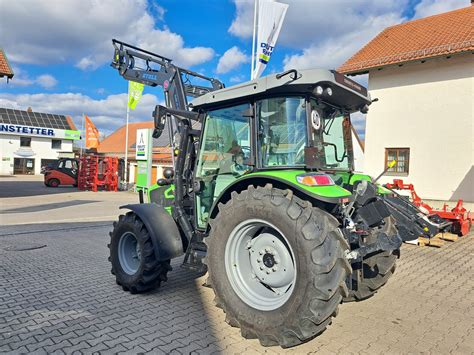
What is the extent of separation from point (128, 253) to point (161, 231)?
0.84 m

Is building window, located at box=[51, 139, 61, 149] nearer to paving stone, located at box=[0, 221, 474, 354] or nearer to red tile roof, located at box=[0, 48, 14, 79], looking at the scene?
red tile roof, located at box=[0, 48, 14, 79]

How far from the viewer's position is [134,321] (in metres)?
3.63

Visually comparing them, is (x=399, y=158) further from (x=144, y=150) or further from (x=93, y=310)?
(x=93, y=310)

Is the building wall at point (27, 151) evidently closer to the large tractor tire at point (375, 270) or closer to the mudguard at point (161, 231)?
the mudguard at point (161, 231)

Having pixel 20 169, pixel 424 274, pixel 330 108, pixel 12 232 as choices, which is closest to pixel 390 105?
pixel 424 274

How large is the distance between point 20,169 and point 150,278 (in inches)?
1749

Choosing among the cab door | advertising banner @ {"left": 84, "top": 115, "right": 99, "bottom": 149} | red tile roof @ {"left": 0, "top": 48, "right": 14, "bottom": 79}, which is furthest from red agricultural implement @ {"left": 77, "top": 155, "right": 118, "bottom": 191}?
the cab door

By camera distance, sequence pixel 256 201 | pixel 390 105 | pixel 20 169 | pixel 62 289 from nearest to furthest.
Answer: pixel 256 201 → pixel 62 289 → pixel 390 105 → pixel 20 169

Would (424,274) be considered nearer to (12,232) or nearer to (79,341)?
(79,341)

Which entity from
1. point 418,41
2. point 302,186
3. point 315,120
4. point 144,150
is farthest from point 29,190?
point 302,186

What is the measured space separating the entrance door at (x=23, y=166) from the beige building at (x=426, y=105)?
40.3 meters

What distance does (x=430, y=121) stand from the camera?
12102 mm

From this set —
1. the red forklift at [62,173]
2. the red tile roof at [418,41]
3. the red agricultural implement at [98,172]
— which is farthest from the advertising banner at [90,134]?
the red tile roof at [418,41]

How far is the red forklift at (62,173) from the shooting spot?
23578 millimetres
